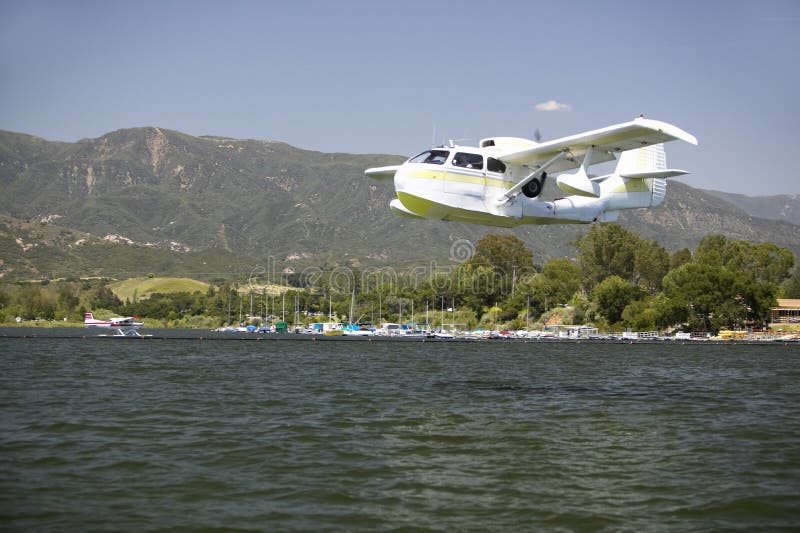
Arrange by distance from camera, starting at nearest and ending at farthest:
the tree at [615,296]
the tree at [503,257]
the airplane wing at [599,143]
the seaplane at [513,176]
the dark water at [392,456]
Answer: the dark water at [392,456], the airplane wing at [599,143], the seaplane at [513,176], the tree at [615,296], the tree at [503,257]

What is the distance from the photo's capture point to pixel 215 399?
38.0 metres

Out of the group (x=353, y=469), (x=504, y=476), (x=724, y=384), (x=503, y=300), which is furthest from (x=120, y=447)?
(x=503, y=300)

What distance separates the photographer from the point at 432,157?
26547mm

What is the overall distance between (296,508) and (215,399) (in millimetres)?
21494

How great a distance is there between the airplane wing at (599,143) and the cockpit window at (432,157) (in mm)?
1838

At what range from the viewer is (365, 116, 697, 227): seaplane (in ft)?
84.6

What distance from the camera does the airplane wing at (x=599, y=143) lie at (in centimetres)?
2445

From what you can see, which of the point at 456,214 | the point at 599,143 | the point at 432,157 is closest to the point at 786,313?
the point at 599,143

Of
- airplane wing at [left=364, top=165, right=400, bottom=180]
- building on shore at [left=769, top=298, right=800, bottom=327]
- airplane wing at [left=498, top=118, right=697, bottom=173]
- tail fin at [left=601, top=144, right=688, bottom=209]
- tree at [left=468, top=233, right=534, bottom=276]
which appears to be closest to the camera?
airplane wing at [left=498, top=118, right=697, bottom=173]

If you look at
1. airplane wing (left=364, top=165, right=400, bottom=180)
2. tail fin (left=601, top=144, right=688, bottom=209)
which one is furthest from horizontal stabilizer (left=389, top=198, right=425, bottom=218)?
tail fin (left=601, top=144, right=688, bottom=209)

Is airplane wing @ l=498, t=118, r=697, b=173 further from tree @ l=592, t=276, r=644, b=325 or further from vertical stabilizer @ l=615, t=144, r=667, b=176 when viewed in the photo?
tree @ l=592, t=276, r=644, b=325

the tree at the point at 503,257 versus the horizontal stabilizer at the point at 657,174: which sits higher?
the tree at the point at 503,257

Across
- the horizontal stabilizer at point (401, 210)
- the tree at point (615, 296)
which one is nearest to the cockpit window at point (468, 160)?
the horizontal stabilizer at point (401, 210)

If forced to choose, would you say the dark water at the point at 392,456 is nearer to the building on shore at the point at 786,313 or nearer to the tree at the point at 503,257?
the building on shore at the point at 786,313
